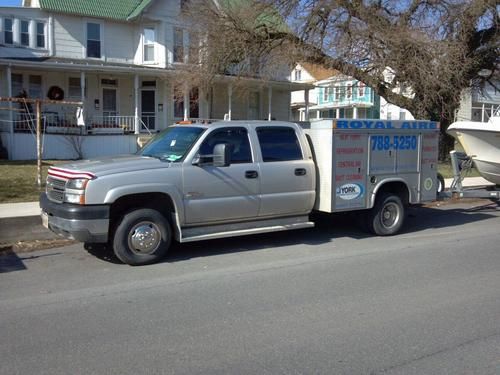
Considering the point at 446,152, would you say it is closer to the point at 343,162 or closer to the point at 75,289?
the point at 343,162

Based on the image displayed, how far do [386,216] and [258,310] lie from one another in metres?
4.62

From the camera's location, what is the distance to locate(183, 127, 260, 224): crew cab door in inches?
289

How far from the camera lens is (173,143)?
25.8 ft

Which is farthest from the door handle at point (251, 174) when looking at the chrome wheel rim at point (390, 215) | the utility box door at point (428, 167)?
the utility box door at point (428, 167)

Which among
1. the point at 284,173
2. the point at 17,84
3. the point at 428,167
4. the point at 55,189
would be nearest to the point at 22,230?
the point at 55,189

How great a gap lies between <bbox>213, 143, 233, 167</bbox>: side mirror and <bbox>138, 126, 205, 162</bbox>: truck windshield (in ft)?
1.32

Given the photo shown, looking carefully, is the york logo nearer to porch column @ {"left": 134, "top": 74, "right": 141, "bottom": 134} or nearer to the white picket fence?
the white picket fence

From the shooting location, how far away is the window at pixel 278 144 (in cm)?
812

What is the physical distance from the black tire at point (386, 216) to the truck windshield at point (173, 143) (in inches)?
134

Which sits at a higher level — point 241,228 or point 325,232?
point 241,228

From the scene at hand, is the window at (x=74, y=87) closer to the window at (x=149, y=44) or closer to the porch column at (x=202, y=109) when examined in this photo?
the window at (x=149, y=44)

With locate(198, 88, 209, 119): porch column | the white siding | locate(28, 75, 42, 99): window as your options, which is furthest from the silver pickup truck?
locate(198, 88, 209, 119): porch column

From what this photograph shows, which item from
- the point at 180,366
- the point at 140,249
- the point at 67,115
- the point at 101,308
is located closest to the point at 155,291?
the point at 101,308

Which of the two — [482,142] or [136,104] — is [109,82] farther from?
[482,142]
